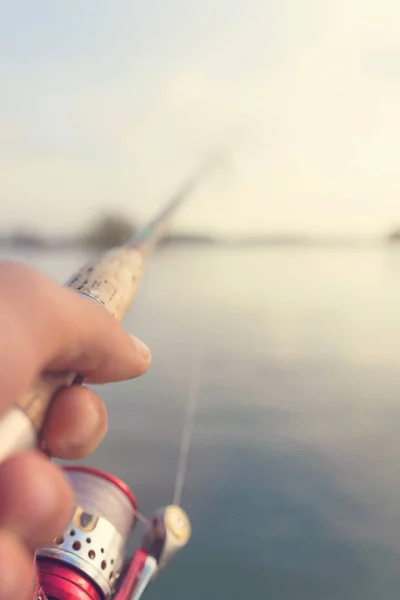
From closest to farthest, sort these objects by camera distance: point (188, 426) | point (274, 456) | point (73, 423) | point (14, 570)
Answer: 1. point (14, 570)
2. point (73, 423)
3. point (274, 456)
4. point (188, 426)

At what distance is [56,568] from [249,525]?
1.50m

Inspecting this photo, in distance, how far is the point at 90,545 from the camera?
1.13 metres

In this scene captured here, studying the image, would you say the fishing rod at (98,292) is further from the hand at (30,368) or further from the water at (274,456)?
the water at (274,456)

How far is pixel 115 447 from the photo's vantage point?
3.09 m

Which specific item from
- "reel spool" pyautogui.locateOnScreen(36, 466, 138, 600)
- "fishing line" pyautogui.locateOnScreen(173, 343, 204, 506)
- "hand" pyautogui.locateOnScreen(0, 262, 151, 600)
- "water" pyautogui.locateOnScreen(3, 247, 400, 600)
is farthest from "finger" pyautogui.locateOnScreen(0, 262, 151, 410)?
"fishing line" pyautogui.locateOnScreen(173, 343, 204, 506)

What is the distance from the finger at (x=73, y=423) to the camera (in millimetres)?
571

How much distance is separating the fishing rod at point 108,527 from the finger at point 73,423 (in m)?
0.01

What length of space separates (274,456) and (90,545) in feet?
6.26

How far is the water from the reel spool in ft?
3.30

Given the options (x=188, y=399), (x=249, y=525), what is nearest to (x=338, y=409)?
(x=188, y=399)

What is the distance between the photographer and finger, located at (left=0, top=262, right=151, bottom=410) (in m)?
0.43

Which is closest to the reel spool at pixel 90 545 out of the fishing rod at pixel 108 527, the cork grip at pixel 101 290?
the fishing rod at pixel 108 527

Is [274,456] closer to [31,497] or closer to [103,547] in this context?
[103,547]

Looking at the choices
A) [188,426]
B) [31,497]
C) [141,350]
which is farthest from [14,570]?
[188,426]
